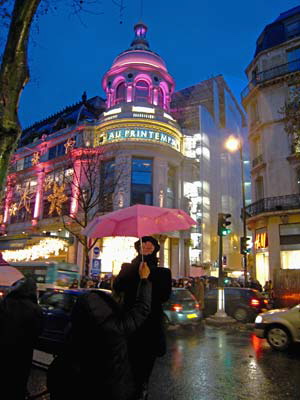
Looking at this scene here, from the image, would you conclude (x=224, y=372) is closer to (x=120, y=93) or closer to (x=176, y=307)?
(x=176, y=307)

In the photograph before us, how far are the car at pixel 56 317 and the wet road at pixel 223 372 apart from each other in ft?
5.50

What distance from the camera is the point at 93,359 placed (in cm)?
211

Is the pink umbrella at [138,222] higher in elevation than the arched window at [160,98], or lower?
lower

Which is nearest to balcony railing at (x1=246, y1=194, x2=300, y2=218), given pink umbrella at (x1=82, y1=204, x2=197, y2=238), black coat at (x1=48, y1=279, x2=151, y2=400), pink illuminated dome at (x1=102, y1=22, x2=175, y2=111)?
pink illuminated dome at (x1=102, y1=22, x2=175, y2=111)

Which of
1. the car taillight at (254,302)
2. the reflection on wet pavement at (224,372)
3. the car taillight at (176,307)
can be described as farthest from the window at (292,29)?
the reflection on wet pavement at (224,372)

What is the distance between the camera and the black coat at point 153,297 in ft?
10.2

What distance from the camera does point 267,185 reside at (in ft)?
85.6

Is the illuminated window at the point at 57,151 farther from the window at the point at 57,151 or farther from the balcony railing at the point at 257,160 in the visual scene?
the balcony railing at the point at 257,160

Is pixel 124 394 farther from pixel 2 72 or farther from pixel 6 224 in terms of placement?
pixel 6 224

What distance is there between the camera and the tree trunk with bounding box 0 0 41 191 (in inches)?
156

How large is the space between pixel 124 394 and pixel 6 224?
1680 inches

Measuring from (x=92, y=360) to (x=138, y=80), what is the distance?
113 ft

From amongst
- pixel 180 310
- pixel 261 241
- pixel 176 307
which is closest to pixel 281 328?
pixel 180 310

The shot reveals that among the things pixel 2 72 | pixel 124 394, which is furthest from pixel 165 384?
pixel 2 72
